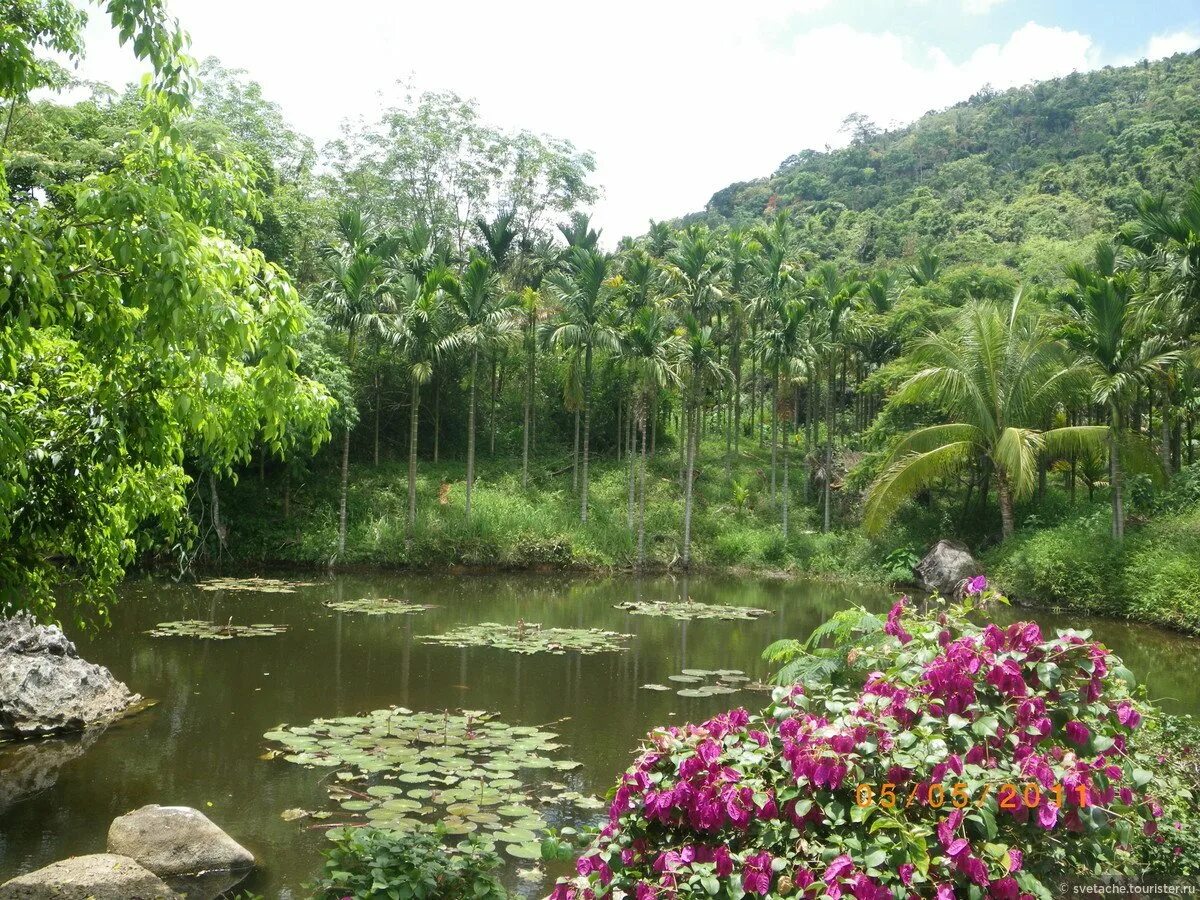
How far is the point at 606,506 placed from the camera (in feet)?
89.7

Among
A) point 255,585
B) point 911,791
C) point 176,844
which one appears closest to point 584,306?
point 255,585

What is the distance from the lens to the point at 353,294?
2280 cm

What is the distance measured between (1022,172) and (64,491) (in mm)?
63148

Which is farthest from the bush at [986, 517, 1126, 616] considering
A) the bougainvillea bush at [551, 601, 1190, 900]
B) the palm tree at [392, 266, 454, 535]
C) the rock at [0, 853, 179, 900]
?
the rock at [0, 853, 179, 900]

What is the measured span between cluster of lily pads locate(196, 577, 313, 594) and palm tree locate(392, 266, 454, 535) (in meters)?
4.16

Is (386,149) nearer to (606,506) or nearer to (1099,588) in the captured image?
(606,506)

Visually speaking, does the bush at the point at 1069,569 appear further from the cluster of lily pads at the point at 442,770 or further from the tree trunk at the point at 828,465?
the cluster of lily pads at the point at 442,770

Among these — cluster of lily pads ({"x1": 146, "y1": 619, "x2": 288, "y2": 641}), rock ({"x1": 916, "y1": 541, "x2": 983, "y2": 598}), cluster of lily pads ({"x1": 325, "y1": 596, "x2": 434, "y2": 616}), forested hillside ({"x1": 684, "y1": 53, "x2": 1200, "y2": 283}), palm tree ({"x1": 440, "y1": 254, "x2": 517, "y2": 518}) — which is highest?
forested hillside ({"x1": 684, "y1": 53, "x2": 1200, "y2": 283})

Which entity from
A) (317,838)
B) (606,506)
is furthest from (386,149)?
(317,838)

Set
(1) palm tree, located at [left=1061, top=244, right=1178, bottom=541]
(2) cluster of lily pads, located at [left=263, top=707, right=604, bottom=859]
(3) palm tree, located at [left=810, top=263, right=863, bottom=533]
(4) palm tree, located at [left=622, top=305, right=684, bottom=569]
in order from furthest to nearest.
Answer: (3) palm tree, located at [left=810, top=263, right=863, bottom=533], (4) palm tree, located at [left=622, top=305, right=684, bottom=569], (1) palm tree, located at [left=1061, top=244, right=1178, bottom=541], (2) cluster of lily pads, located at [left=263, top=707, right=604, bottom=859]

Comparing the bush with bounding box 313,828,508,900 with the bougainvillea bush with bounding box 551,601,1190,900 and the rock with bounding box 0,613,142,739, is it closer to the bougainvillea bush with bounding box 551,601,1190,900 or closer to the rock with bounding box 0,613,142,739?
the bougainvillea bush with bounding box 551,601,1190,900

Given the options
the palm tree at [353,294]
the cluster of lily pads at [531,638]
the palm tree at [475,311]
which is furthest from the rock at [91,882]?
the palm tree at [475,311]

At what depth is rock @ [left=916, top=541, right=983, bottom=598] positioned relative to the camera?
20.6 meters

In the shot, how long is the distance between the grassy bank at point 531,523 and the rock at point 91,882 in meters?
17.4
